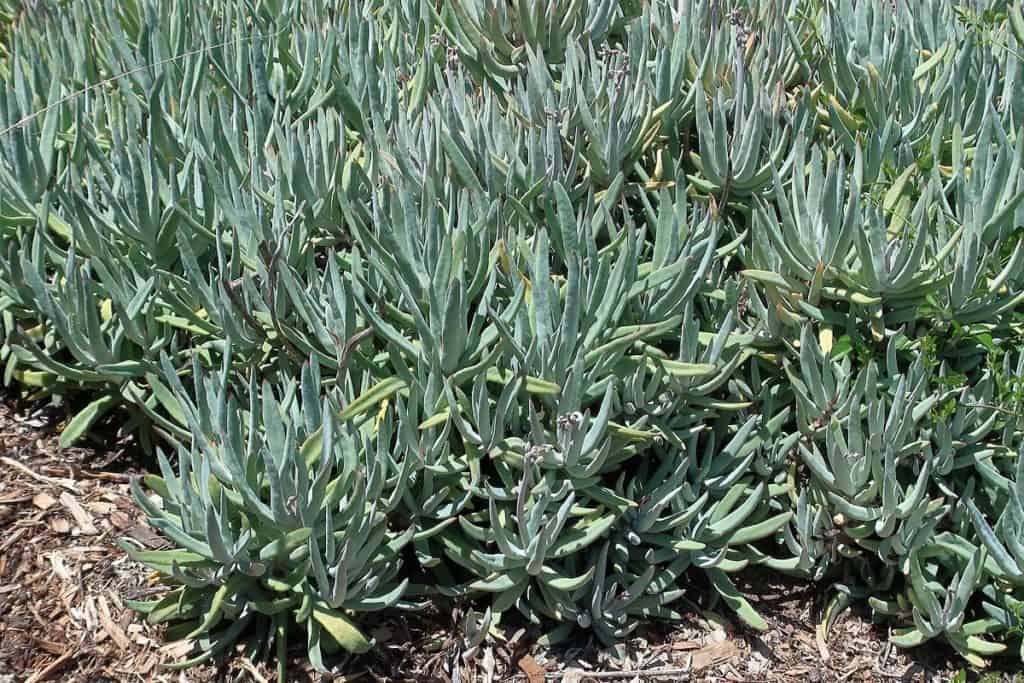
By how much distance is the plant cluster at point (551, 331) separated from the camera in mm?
2107

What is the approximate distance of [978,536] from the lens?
2.26m

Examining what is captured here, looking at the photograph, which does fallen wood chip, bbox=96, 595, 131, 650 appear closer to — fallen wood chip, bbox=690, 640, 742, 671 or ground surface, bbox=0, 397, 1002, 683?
ground surface, bbox=0, 397, 1002, 683

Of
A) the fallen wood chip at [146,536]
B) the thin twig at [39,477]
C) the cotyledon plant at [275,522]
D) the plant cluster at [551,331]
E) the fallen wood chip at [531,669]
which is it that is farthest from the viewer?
the thin twig at [39,477]

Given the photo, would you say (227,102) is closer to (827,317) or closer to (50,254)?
(50,254)

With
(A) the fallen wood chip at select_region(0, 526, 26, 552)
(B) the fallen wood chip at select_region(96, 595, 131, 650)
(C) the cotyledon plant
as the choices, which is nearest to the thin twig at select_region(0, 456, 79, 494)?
(A) the fallen wood chip at select_region(0, 526, 26, 552)

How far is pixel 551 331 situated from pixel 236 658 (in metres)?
0.90

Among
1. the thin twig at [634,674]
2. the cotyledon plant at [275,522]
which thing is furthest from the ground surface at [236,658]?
the cotyledon plant at [275,522]

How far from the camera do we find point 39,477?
2.50 m

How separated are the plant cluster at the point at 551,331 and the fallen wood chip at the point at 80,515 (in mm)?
189

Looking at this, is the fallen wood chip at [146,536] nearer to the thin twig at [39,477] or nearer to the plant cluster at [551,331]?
the plant cluster at [551,331]

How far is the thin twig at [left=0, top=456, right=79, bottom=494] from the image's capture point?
2.49 m

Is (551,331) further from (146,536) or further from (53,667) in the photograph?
(53,667)

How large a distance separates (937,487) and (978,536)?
19 cm

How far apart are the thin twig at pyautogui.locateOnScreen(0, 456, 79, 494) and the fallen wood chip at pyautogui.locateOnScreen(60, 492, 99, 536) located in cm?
3
